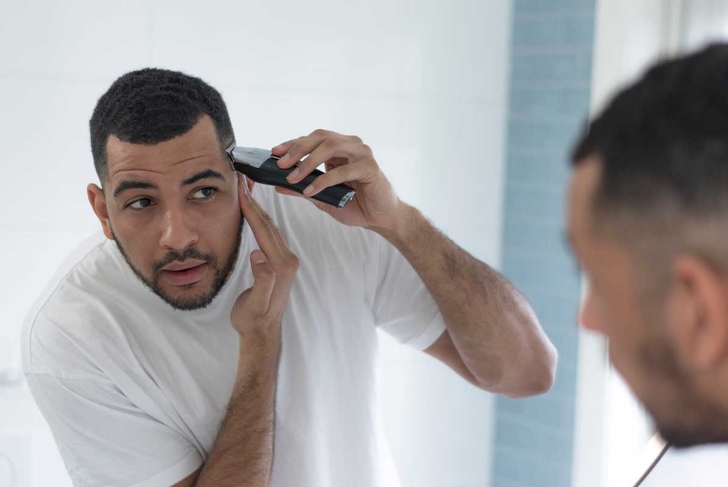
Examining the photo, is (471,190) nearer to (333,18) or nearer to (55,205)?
(333,18)

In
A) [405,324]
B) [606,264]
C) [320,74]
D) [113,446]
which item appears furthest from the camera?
[320,74]

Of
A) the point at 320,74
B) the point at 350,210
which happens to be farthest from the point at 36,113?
the point at 350,210

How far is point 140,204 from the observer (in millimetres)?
1480

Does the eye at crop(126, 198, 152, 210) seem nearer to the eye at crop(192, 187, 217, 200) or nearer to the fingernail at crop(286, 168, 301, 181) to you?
the eye at crop(192, 187, 217, 200)

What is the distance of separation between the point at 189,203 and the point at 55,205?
36.0 inches

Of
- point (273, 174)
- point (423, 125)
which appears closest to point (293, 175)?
point (273, 174)

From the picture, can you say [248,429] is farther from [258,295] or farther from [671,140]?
[671,140]

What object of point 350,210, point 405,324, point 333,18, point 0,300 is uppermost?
point 333,18

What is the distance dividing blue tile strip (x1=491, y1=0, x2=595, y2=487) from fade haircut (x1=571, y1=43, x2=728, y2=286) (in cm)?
210

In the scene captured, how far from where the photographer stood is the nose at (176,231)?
4.72 ft

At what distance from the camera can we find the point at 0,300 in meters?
2.21

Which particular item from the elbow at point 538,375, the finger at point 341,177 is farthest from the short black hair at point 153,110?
the elbow at point 538,375

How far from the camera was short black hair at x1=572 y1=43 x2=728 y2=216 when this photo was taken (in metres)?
0.62

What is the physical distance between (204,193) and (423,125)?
1.37 metres
